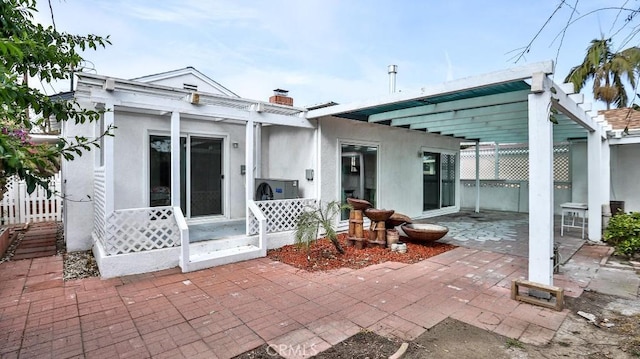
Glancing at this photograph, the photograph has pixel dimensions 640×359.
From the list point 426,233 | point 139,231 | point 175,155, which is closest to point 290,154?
point 175,155

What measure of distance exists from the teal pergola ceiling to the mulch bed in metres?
2.76

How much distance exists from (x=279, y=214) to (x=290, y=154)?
80.5 inches

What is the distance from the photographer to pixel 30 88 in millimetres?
2102

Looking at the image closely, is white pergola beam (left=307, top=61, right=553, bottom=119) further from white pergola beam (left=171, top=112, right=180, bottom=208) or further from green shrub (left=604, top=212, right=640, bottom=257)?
green shrub (left=604, top=212, right=640, bottom=257)

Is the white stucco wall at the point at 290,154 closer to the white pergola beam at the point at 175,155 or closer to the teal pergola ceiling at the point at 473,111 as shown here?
the teal pergola ceiling at the point at 473,111

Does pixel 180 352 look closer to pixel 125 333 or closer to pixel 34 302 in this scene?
pixel 125 333

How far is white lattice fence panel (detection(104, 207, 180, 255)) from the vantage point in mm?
5020

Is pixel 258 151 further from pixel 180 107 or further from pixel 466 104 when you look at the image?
pixel 466 104

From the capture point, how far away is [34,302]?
13.1 ft

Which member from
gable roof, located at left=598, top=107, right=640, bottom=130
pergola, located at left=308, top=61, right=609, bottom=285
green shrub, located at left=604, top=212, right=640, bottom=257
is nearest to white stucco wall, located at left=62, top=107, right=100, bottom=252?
pergola, located at left=308, top=61, right=609, bottom=285

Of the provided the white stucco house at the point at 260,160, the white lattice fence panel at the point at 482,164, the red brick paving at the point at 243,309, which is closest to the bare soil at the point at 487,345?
the red brick paving at the point at 243,309

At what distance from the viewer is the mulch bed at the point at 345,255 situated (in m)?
5.57

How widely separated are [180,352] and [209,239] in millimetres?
3335

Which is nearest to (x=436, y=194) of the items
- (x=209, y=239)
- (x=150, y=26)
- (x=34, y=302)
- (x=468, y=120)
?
(x=468, y=120)
